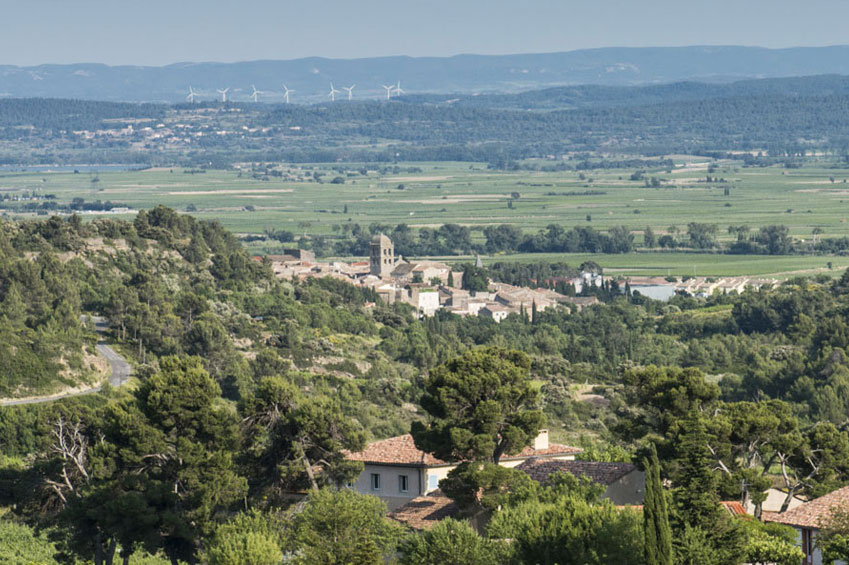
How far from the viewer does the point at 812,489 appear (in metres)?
40.4

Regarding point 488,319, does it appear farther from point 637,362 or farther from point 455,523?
point 455,523

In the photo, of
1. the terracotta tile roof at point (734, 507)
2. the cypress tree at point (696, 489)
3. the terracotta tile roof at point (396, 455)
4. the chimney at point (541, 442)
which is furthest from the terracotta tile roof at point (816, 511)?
the chimney at point (541, 442)

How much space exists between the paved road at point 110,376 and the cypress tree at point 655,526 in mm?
39772

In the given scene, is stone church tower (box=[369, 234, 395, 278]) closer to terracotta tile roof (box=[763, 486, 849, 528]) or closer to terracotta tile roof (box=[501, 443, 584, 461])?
terracotta tile roof (box=[501, 443, 584, 461])

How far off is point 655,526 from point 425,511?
12.6m

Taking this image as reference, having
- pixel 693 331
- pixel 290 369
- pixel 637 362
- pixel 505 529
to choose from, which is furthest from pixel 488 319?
pixel 505 529

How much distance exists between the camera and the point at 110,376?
70438mm

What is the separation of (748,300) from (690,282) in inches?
1428

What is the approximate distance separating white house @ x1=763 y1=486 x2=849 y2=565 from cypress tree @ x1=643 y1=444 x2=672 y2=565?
22.7ft

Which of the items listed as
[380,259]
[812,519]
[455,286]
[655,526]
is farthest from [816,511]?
[380,259]

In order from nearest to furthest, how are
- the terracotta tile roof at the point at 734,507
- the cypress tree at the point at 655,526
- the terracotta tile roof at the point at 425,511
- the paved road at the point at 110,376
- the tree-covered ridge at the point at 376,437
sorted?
the cypress tree at the point at 655,526 → the tree-covered ridge at the point at 376,437 → the terracotta tile roof at the point at 734,507 → the terracotta tile roof at the point at 425,511 → the paved road at the point at 110,376

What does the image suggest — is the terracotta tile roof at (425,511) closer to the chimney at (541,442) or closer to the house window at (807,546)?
the chimney at (541,442)

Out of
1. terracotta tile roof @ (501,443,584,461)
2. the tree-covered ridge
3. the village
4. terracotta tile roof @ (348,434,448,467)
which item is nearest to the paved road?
the tree-covered ridge

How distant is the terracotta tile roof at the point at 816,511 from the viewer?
115 ft
